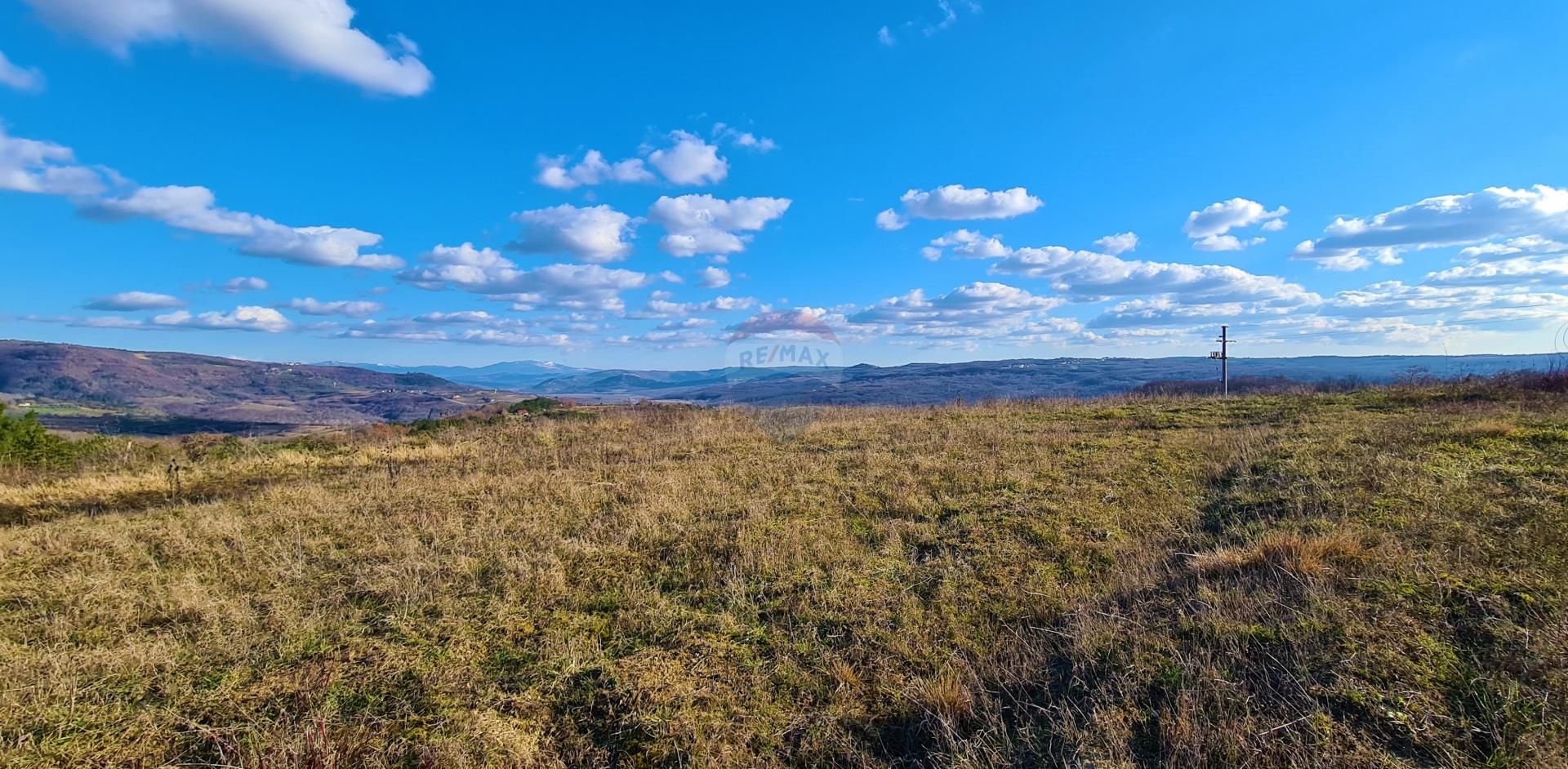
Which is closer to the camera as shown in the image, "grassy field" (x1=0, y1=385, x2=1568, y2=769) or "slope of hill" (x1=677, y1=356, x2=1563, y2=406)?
"grassy field" (x1=0, y1=385, x2=1568, y2=769)

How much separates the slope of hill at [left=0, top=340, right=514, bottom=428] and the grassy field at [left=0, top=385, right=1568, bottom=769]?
257 ft

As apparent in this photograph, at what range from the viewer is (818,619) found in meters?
4.77

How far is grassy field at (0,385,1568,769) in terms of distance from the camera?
308cm

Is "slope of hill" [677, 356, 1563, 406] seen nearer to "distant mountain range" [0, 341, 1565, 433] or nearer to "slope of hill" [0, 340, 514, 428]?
"distant mountain range" [0, 341, 1565, 433]

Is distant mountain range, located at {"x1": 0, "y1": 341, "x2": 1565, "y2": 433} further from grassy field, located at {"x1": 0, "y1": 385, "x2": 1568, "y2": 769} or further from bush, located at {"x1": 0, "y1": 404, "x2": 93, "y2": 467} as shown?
grassy field, located at {"x1": 0, "y1": 385, "x2": 1568, "y2": 769}

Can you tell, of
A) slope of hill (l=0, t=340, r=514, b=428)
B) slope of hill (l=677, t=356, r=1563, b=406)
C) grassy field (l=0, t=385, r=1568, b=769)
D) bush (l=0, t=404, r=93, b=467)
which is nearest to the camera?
grassy field (l=0, t=385, r=1568, b=769)

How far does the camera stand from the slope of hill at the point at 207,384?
83.5 m

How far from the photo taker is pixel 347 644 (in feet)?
14.2

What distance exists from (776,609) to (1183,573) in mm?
3668

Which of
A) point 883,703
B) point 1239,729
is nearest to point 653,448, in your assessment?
point 883,703

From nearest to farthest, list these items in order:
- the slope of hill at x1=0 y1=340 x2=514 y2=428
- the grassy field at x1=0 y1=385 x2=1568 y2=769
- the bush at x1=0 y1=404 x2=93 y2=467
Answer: the grassy field at x1=0 y1=385 x2=1568 y2=769
the bush at x1=0 y1=404 x2=93 y2=467
the slope of hill at x1=0 y1=340 x2=514 y2=428

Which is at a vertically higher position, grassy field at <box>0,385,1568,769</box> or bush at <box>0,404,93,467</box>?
bush at <box>0,404,93,467</box>

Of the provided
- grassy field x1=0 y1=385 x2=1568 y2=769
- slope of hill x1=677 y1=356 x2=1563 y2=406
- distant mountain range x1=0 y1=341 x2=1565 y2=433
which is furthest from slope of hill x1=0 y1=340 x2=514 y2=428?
grassy field x1=0 y1=385 x2=1568 y2=769

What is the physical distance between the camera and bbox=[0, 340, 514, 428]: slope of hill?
8350 cm
